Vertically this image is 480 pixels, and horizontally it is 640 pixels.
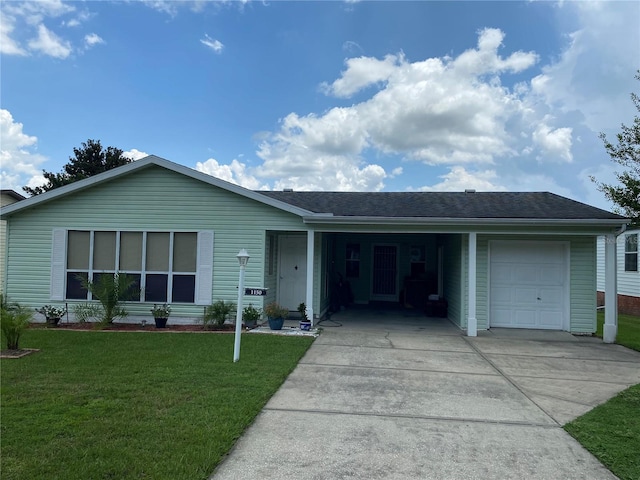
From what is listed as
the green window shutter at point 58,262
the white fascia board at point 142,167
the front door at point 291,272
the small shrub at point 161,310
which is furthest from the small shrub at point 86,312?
the front door at point 291,272

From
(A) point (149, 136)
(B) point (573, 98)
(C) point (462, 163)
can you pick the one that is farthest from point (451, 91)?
(A) point (149, 136)

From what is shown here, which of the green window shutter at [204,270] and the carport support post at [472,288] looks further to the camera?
the green window shutter at [204,270]

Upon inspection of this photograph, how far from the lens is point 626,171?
8500 mm

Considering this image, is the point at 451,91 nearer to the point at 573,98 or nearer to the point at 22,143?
the point at 573,98

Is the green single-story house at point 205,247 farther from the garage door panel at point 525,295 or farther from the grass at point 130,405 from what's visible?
the grass at point 130,405

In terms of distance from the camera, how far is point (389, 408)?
4.60 metres

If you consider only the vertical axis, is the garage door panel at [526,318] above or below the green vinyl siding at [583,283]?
below

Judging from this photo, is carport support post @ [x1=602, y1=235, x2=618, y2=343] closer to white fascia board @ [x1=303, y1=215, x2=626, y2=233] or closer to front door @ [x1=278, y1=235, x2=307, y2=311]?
white fascia board @ [x1=303, y1=215, x2=626, y2=233]

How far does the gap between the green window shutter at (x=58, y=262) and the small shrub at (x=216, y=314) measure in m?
3.68

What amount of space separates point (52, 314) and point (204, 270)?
11.8ft

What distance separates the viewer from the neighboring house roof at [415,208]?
9117mm

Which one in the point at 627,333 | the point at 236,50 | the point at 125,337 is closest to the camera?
the point at 125,337

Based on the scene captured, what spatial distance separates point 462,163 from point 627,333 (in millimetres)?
9745

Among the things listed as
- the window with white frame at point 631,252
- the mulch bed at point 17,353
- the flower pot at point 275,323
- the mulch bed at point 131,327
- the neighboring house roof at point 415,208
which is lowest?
the mulch bed at point 131,327
